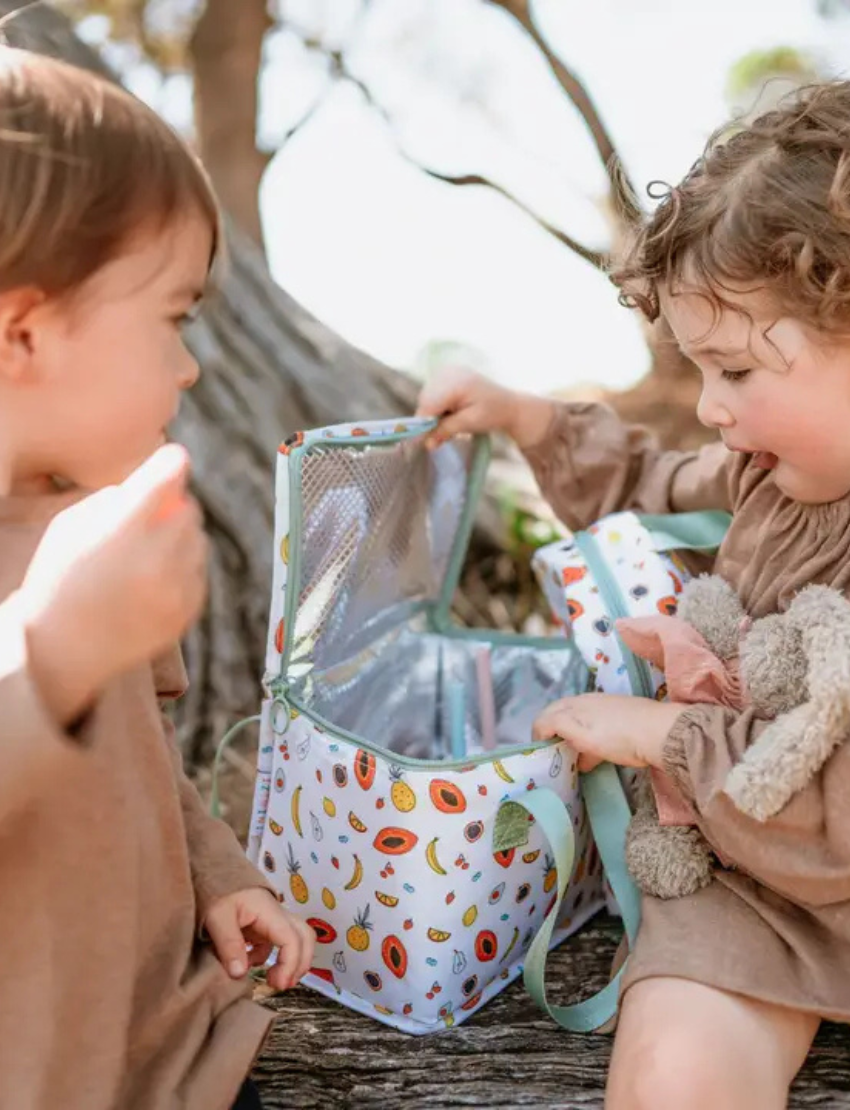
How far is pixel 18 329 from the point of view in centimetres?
102

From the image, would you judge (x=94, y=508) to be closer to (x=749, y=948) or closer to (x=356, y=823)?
(x=356, y=823)

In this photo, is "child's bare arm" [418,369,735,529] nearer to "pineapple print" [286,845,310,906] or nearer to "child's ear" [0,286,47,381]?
"pineapple print" [286,845,310,906]

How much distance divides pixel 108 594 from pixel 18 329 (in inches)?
13.3

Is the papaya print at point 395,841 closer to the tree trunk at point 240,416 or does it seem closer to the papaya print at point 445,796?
the papaya print at point 445,796

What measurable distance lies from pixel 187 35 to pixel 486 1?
46.1 inches

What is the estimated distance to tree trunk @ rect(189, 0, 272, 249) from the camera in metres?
3.97

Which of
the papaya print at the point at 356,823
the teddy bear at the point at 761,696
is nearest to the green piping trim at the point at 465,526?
the teddy bear at the point at 761,696

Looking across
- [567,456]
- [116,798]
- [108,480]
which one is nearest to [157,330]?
[108,480]

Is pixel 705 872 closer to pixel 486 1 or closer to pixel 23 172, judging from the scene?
pixel 23 172

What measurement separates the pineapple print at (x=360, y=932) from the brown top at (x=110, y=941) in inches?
11.1

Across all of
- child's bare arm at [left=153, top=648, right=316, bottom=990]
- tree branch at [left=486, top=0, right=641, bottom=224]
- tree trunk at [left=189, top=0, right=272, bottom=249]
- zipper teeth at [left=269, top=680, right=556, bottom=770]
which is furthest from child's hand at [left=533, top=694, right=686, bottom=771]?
tree trunk at [left=189, top=0, right=272, bottom=249]

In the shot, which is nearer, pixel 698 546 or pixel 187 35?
pixel 698 546

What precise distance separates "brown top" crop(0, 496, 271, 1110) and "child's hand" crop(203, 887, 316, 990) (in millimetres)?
19

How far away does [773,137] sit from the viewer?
1.37 metres
